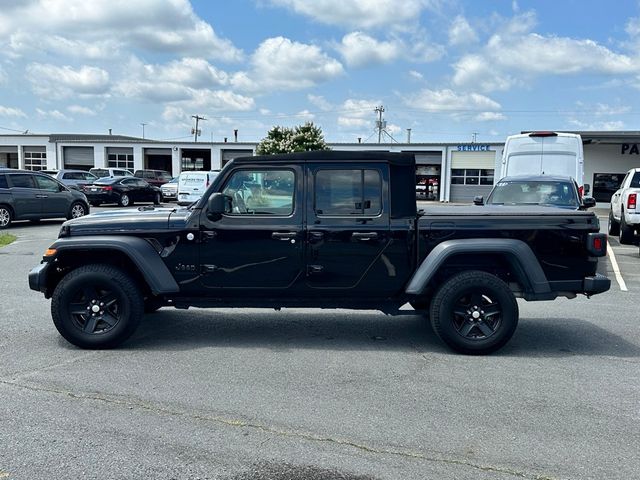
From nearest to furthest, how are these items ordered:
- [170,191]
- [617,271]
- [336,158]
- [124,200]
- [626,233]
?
1. [336,158]
2. [617,271]
3. [626,233]
4. [124,200]
5. [170,191]

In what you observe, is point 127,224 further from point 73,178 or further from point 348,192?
point 73,178

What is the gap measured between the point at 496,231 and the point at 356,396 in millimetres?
2104

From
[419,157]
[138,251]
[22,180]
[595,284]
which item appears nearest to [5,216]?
[22,180]

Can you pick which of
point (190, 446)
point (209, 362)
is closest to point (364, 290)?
point (209, 362)

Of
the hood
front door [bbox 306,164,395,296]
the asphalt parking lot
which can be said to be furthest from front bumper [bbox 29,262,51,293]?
front door [bbox 306,164,395,296]

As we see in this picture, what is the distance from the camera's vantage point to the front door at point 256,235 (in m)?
5.48

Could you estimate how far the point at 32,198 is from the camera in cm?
1738

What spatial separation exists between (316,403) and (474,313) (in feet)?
6.34

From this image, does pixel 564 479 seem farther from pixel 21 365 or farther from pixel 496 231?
pixel 21 365

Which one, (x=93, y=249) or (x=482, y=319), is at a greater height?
(x=93, y=249)

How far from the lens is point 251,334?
6.21 metres

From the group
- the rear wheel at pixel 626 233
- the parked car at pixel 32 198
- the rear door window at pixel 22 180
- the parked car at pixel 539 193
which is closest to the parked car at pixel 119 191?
the parked car at pixel 32 198

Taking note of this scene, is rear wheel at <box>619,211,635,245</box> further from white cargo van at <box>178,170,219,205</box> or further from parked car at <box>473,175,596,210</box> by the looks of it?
white cargo van at <box>178,170,219,205</box>

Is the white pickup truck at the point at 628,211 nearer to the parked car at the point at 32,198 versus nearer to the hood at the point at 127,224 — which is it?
the hood at the point at 127,224
